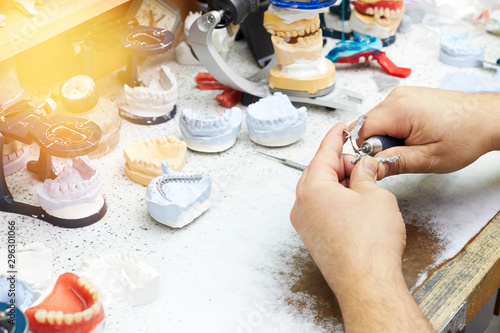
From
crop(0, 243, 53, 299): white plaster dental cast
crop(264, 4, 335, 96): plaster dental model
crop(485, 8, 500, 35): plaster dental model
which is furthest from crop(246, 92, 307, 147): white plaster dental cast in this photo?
crop(485, 8, 500, 35): plaster dental model

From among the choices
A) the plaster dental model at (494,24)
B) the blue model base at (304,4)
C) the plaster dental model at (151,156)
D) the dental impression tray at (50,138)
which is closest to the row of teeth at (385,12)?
the plaster dental model at (494,24)

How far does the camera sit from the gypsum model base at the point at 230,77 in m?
1.31

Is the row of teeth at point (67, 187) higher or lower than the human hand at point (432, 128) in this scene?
lower

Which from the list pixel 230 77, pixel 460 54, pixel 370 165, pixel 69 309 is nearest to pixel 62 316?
pixel 69 309

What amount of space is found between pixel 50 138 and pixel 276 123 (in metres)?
0.49

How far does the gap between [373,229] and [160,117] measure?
27.3 inches

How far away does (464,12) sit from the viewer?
1.91 m

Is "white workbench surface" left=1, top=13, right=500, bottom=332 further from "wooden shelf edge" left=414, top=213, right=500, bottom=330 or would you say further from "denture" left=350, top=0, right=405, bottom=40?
"denture" left=350, top=0, right=405, bottom=40

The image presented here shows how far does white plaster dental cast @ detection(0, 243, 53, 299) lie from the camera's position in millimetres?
890

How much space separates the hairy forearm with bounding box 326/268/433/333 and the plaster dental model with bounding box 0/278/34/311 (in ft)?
1.56

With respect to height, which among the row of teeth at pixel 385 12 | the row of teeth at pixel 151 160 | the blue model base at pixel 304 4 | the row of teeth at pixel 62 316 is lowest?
the row of teeth at pixel 151 160

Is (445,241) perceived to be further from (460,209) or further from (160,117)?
(160,117)

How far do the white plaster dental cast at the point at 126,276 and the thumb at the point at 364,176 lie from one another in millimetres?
362

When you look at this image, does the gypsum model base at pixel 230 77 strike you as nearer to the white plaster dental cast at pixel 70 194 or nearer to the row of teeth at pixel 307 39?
the row of teeth at pixel 307 39
